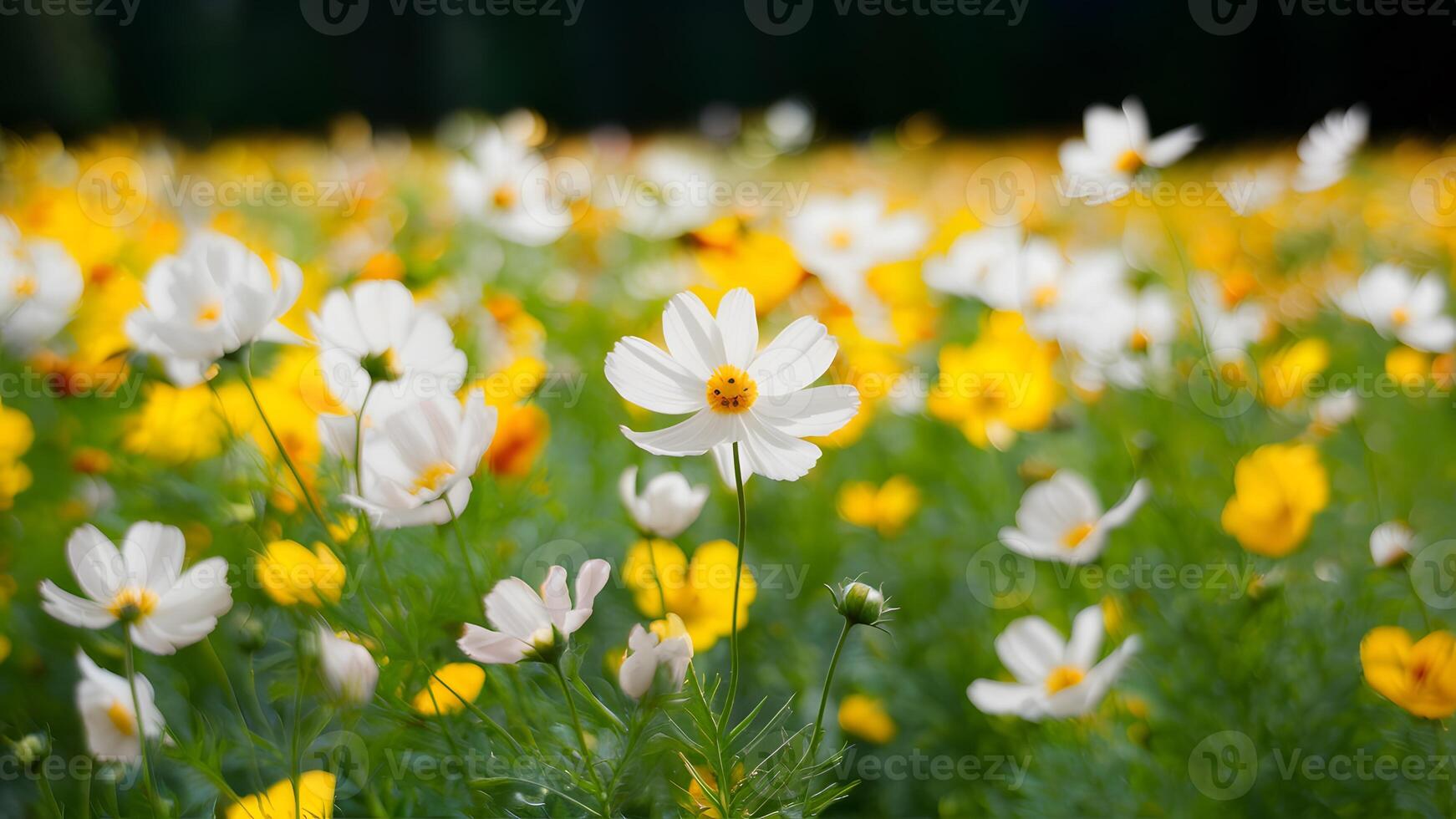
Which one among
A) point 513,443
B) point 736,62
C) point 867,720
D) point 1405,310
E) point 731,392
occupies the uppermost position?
point 731,392

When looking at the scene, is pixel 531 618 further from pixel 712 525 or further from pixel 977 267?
pixel 977 267

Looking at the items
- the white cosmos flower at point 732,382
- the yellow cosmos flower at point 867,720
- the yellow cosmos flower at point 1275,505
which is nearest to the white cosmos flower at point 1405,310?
the yellow cosmos flower at point 1275,505

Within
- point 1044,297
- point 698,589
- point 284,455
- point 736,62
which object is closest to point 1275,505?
point 1044,297

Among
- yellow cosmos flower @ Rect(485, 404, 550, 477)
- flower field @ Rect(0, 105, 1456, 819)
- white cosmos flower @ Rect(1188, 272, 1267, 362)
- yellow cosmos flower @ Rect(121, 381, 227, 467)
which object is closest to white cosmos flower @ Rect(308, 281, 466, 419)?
flower field @ Rect(0, 105, 1456, 819)

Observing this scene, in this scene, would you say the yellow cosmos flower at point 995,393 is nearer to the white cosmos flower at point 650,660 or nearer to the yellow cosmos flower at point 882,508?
the yellow cosmos flower at point 882,508

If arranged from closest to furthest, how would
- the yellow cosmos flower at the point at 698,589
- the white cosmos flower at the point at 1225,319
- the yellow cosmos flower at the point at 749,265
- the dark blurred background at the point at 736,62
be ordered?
1. the yellow cosmos flower at the point at 698,589
2. the yellow cosmos flower at the point at 749,265
3. the white cosmos flower at the point at 1225,319
4. the dark blurred background at the point at 736,62

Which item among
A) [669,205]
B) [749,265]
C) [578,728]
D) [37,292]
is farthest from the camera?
[669,205]

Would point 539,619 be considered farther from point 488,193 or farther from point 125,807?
point 488,193
